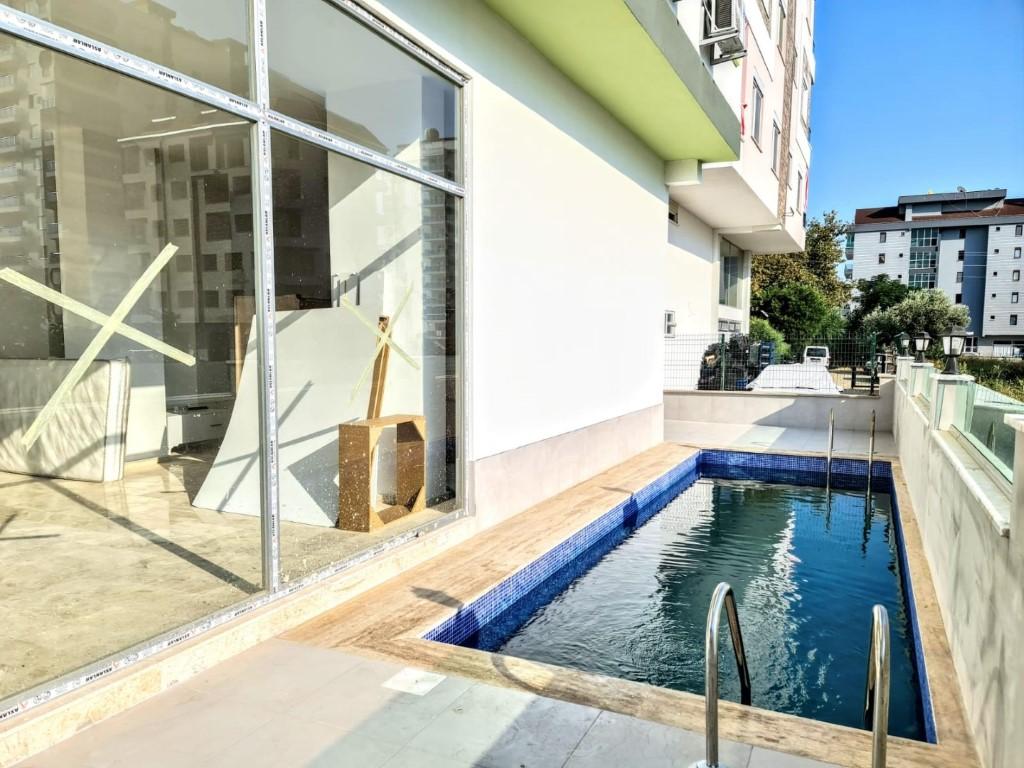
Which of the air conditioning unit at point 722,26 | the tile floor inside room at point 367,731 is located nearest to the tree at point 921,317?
the air conditioning unit at point 722,26

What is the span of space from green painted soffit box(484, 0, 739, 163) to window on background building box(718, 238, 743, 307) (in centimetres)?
975

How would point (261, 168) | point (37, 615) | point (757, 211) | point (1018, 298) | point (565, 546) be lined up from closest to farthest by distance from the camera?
point (37, 615), point (261, 168), point (565, 546), point (757, 211), point (1018, 298)

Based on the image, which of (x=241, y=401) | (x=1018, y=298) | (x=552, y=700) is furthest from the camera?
(x=1018, y=298)

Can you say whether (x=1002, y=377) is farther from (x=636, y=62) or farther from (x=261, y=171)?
(x=261, y=171)

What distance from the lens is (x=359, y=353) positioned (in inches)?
204

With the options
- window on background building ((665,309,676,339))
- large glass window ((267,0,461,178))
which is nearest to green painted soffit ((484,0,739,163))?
large glass window ((267,0,461,178))

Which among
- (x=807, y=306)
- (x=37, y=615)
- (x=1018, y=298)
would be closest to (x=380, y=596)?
(x=37, y=615)

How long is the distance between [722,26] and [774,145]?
7.00 m

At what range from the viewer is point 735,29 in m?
9.39

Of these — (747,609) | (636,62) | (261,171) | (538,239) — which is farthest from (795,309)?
(261,171)

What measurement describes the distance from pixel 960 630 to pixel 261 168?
14.4 feet

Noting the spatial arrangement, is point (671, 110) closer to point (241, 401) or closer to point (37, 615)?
point (241, 401)

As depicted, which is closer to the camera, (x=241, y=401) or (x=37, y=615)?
(x=37, y=615)

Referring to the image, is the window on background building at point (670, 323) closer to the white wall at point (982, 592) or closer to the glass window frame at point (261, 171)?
the white wall at point (982, 592)
